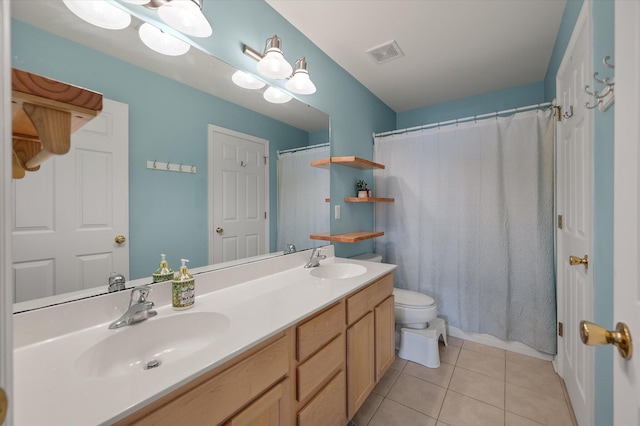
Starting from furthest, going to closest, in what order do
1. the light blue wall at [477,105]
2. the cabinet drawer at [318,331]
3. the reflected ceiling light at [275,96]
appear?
1. the light blue wall at [477,105]
2. the reflected ceiling light at [275,96]
3. the cabinet drawer at [318,331]

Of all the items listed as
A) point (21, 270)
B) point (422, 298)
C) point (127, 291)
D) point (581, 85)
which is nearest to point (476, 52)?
point (581, 85)

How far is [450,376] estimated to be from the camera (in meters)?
1.85

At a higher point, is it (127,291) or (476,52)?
(476,52)

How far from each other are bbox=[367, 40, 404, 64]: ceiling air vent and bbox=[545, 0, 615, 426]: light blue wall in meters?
1.11

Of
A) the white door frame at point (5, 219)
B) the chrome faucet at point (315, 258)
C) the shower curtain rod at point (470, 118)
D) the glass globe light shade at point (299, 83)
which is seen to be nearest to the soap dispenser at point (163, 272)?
the white door frame at point (5, 219)

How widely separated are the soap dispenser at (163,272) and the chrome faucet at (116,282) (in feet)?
0.36

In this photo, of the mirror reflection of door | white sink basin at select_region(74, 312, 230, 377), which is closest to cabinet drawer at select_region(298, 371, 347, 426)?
white sink basin at select_region(74, 312, 230, 377)

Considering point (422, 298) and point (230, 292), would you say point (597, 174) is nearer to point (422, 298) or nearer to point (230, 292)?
point (422, 298)

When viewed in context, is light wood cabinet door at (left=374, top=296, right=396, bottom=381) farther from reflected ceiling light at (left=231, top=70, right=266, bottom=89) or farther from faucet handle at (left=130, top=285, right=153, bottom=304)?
reflected ceiling light at (left=231, top=70, right=266, bottom=89)

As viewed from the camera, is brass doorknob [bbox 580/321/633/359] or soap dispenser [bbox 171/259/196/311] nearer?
brass doorknob [bbox 580/321/633/359]

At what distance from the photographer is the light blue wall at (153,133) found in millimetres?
810

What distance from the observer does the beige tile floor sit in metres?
1.47

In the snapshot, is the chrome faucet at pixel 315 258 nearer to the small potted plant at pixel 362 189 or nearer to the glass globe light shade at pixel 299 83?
the small potted plant at pixel 362 189

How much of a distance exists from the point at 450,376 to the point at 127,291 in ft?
6.80
